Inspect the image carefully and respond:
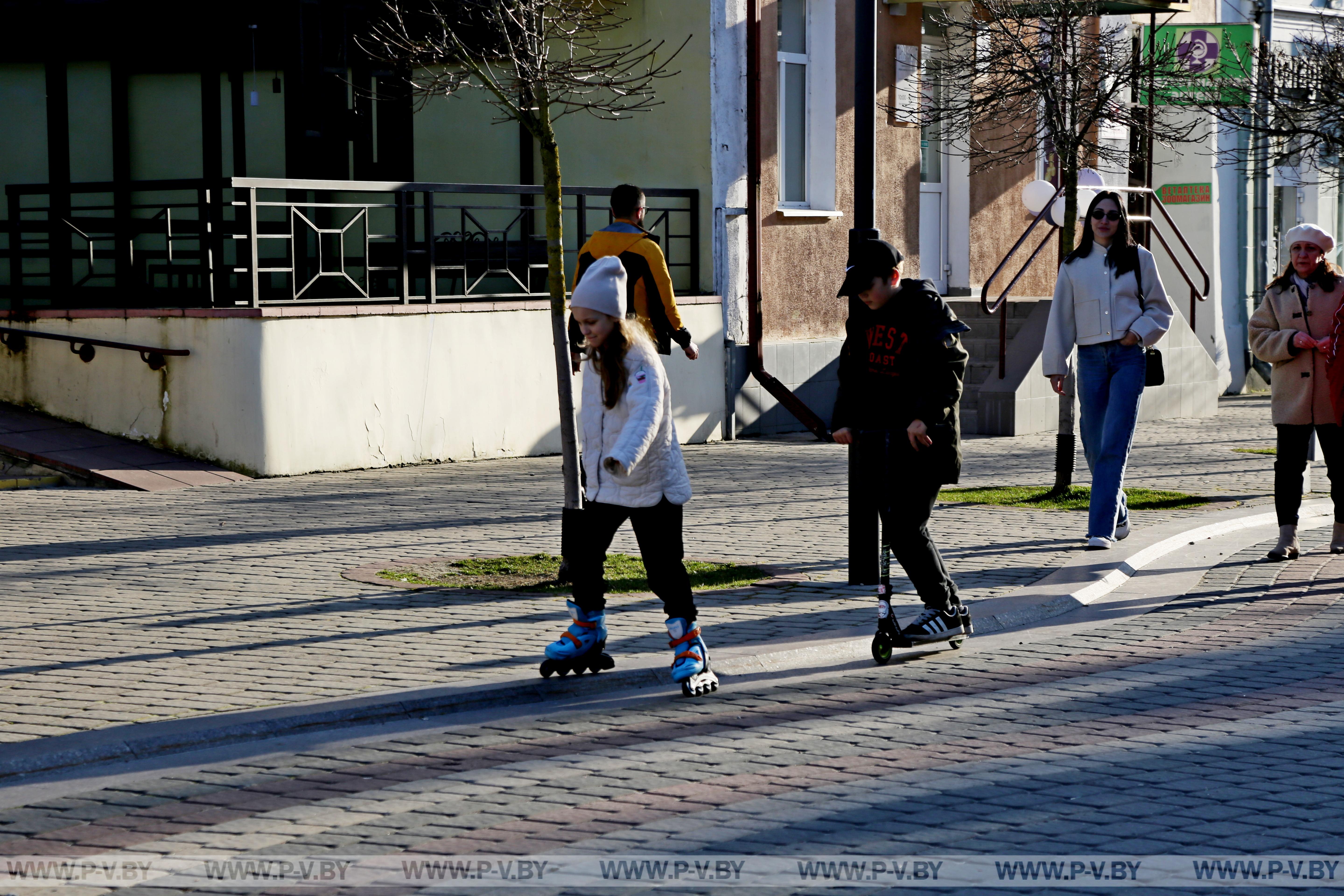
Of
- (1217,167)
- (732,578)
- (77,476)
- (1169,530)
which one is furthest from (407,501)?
(1217,167)

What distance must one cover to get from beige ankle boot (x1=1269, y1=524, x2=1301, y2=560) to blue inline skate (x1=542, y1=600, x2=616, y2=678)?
16.2 ft

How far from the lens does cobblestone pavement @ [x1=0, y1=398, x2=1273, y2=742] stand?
22.7 feet

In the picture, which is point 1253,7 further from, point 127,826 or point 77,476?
point 127,826

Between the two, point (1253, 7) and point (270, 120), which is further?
point (1253, 7)

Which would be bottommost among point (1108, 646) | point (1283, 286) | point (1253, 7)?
point (1108, 646)

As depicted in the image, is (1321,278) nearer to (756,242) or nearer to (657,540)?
(657,540)

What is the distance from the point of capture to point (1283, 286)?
10.2 meters

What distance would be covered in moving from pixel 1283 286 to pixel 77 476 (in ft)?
27.7

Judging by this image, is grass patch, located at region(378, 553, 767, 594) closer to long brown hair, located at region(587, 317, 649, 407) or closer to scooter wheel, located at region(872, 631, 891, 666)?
scooter wheel, located at region(872, 631, 891, 666)

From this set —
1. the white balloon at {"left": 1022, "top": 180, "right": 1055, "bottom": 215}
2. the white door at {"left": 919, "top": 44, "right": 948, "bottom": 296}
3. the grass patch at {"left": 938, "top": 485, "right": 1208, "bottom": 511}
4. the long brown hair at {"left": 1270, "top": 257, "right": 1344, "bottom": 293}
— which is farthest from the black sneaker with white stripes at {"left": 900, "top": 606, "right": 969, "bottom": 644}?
the white door at {"left": 919, "top": 44, "right": 948, "bottom": 296}

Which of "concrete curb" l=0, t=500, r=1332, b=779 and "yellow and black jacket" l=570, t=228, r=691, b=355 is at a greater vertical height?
"yellow and black jacket" l=570, t=228, r=691, b=355

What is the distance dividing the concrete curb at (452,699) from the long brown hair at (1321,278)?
7.52 ft

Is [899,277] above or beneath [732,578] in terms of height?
above

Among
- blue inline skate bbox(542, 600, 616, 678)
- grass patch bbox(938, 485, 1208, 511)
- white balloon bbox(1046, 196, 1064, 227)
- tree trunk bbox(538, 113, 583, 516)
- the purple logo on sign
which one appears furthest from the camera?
the purple logo on sign
